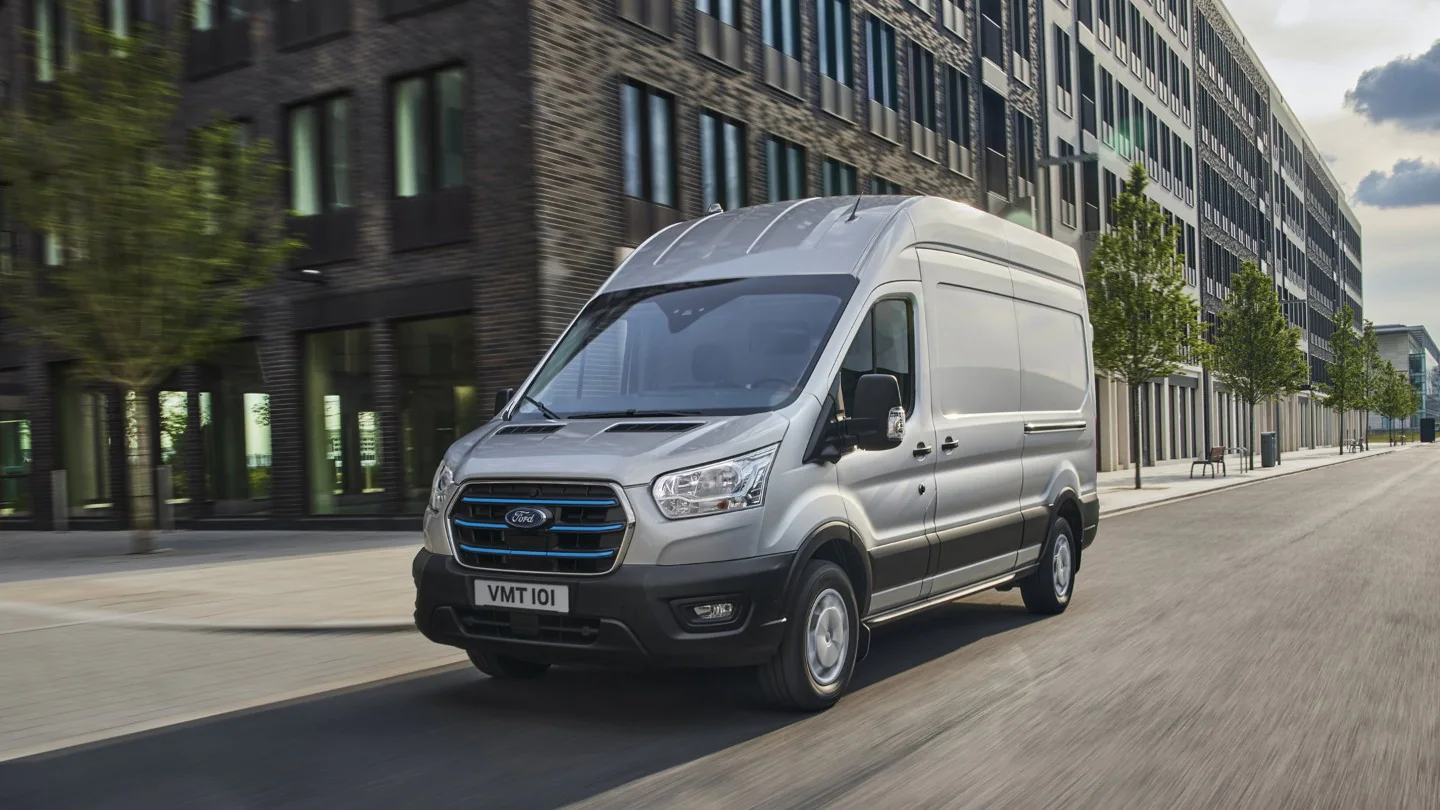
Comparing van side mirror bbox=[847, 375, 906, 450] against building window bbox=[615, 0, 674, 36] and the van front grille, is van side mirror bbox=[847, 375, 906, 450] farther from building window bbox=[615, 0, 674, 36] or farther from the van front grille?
building window bbox=[615, 0, 674, 36]

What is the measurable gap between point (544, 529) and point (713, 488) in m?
0.76

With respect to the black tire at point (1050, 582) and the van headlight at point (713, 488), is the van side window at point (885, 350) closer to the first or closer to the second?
the van headlight at point (713, 488)

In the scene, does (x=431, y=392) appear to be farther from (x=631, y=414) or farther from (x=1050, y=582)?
(x=631, y=414)

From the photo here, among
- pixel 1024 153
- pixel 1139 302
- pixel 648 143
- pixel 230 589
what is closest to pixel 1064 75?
pixel 1024 153

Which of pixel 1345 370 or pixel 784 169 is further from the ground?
pixel 784 169

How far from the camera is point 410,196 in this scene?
58.0 feet

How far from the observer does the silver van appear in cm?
523

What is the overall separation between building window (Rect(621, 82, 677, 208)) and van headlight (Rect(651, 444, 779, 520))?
13.0 meters

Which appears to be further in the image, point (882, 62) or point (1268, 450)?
point (1268, 450)

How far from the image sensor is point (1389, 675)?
20.5ft

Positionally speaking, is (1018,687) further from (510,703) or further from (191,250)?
(191,250)

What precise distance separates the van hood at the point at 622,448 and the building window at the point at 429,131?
12127mm

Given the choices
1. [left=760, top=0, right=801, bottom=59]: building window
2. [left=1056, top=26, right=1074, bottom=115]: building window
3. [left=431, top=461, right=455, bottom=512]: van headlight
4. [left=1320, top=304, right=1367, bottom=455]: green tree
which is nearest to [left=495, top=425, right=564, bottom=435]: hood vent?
[left=431, top=461, right=455, bottom=512]: van headlight

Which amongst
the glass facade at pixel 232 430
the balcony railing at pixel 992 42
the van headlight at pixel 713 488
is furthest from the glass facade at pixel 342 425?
the balcony railing at pixel 992 42
